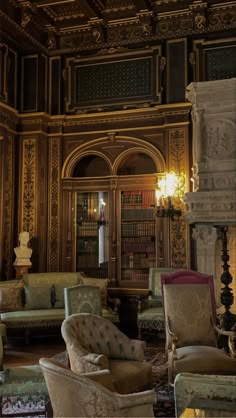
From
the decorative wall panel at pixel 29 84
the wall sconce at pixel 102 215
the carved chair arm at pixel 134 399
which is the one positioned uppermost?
the decorative wall panel at pixel 29 84

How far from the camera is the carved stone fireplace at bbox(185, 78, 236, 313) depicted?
5.23 meters

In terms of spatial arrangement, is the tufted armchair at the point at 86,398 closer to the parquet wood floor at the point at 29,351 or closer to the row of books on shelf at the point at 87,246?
the parquet wood floor at the point at 29,351

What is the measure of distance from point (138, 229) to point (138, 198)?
1.63 ft

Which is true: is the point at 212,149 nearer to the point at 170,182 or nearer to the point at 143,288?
the point at 170,182

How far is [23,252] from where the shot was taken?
7.04 metres

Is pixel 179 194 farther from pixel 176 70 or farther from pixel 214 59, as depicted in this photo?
pixel 214 59

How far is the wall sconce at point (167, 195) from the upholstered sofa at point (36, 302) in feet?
4.42

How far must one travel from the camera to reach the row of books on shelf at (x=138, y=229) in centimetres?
725

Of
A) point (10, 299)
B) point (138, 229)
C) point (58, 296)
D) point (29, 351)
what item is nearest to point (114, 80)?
point (138, 229)

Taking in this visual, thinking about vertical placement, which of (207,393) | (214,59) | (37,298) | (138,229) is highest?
(214,59)

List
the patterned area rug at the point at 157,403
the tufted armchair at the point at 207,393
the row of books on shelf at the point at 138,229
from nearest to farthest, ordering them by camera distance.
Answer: the tufted armchair at the point at 207,393, the patterned area rug at the point at 157,403, the row of books on shelf at the point at 138,229

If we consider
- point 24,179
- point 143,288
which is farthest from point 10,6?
point 143,288

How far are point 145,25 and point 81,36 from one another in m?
1.13

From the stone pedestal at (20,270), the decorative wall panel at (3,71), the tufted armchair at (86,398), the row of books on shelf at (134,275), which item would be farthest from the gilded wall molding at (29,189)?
the tufted armchair at (86,398)
